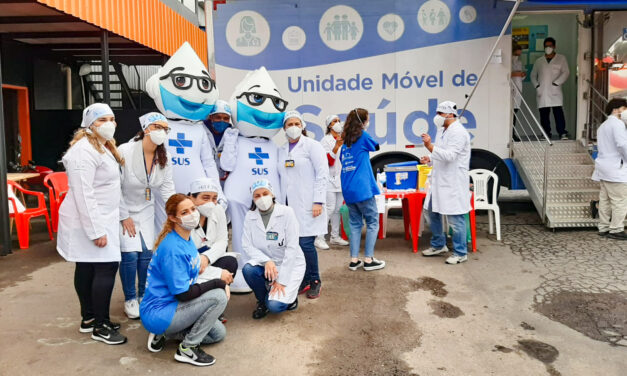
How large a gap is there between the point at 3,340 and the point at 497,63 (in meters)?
6.63

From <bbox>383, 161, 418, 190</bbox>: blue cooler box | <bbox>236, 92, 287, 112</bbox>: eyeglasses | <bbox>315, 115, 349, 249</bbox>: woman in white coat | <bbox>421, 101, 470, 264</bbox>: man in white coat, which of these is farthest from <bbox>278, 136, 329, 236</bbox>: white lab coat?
<bbox>383, 161, 418, 190</bbox>: blue cooler box

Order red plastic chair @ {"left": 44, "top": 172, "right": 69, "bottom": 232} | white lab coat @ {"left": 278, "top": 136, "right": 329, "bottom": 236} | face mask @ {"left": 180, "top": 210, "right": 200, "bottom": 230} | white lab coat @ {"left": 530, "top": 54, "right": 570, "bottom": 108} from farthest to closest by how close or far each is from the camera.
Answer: white lab coat @ {"left": 530, "top": 54, "right": 570, "bottom": 108}
red plastic chair @ {"left": 44, "top": 172, "right": 69, "bottom": 232}
white lab coat @ {"left": 278, "top": 136, "right": 329, "bottom": 236}
face mask @ {"left": 180, "top": 210, "right": 200, "bottom": 230}

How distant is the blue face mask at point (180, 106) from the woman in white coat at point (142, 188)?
0.48 meters

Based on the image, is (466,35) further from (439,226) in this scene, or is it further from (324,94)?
(439,226)

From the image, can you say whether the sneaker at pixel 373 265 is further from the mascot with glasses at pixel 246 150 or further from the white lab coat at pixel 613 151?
the white lab coat at pixel 613 151

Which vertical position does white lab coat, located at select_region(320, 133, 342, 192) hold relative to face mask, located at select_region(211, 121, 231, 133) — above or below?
below

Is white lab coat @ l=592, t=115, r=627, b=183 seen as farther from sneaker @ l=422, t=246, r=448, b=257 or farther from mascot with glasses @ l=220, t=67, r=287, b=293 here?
mascot with glasses @ l=220, t=67, r=287, b=293

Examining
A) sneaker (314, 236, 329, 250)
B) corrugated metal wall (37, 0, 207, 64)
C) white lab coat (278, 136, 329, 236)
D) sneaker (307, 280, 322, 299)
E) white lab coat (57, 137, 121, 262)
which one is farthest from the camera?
corrugated metal wall (37, 0, 207, 64)

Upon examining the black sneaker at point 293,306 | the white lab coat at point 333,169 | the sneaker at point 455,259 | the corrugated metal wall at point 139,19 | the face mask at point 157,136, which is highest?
the corrugated metal wall at point 139,19

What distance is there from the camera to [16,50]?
Result: 34.7 feet

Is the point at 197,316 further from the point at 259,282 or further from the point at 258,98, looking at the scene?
the point at 258,98

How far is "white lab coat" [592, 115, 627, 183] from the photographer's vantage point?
21.6 feet

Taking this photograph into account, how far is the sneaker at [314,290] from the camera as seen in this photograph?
4555 mm

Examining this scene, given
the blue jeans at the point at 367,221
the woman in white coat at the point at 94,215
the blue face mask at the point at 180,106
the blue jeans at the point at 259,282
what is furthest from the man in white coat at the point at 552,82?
the woman in white coat at the point at 94,215
